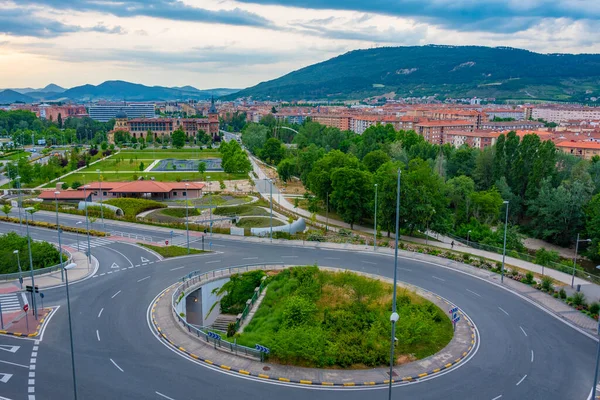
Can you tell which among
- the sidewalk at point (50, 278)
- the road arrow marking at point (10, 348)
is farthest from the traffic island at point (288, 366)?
the sidewalk at point (50, 278)

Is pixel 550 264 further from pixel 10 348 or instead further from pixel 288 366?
pixel 10 348

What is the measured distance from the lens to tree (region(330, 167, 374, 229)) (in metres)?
55.3

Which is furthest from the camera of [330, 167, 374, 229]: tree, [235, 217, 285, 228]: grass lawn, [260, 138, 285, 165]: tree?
[260, 138, 285, 165]: tree

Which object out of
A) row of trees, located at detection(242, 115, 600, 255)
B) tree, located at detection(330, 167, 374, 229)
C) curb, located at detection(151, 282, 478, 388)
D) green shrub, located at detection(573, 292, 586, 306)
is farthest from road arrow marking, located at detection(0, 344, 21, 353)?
tree, located at detection(330, 167, 374, 229)

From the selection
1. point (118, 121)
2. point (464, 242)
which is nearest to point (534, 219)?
point (464, 242)

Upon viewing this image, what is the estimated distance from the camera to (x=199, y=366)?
2333cm

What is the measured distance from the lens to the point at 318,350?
24.0m

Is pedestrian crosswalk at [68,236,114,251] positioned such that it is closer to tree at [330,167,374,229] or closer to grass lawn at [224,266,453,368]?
grass lawn at [224,266,453,368]

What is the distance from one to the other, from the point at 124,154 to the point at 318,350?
121 meters

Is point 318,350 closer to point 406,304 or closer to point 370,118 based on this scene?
point 406,304

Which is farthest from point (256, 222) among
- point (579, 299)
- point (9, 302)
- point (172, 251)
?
point (579, 299)

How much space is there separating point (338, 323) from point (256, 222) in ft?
96.3

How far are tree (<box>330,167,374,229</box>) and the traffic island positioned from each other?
2684 cm

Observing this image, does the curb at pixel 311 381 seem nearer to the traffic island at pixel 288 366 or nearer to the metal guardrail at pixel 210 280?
the traffic island at pixel 288 366
